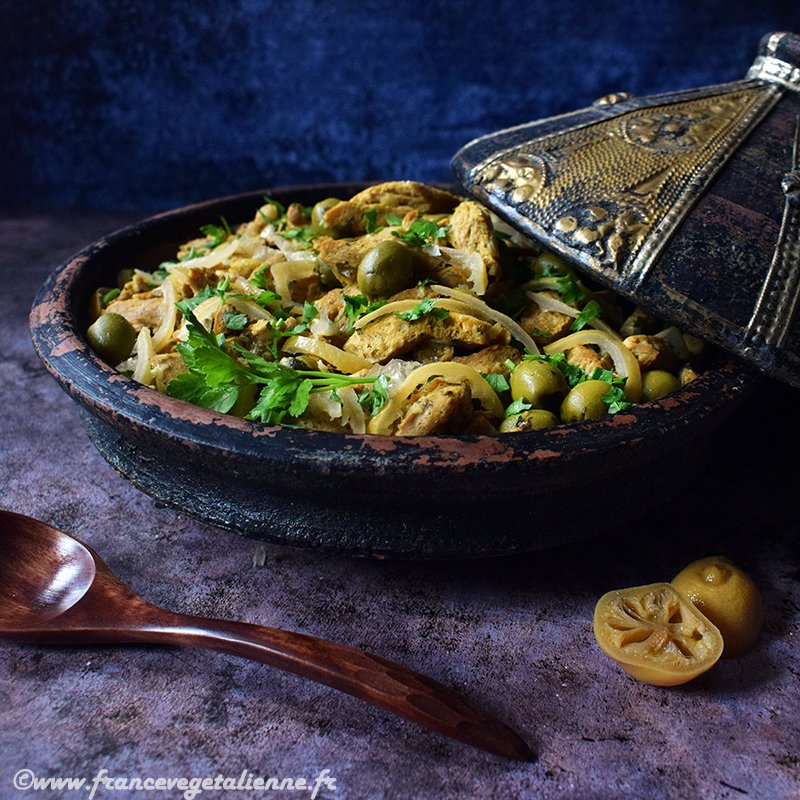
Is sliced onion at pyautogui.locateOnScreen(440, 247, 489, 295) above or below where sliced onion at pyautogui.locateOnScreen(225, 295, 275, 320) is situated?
above

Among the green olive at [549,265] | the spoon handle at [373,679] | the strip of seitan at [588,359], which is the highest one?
the green olive at [549,265]

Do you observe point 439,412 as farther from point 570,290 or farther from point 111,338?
point 111,338

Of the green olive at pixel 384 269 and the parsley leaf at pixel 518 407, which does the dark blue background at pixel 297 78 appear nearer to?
the green olive at pixel 384 269

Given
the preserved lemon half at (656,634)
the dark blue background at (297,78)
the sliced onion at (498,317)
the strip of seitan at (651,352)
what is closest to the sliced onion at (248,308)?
the sliced onion at (498,317)

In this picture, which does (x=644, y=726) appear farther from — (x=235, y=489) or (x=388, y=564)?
(x=235, y=489)

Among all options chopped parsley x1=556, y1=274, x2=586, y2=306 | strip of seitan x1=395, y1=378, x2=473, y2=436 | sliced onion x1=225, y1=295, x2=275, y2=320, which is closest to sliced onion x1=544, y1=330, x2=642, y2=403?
→ chopped parsley x1=556, y1=274, x2=586, y2=306

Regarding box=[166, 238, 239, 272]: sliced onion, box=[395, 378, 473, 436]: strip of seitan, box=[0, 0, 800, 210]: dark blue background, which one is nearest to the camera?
box=[395, 378, 473, 436]: strip of seitan

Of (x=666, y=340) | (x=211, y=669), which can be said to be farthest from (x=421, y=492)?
(x=666, y=340)

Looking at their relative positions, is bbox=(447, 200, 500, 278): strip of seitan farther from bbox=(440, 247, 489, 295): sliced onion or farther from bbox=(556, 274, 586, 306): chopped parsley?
bbox=(556, 274, 586, 306): chopped parsley
